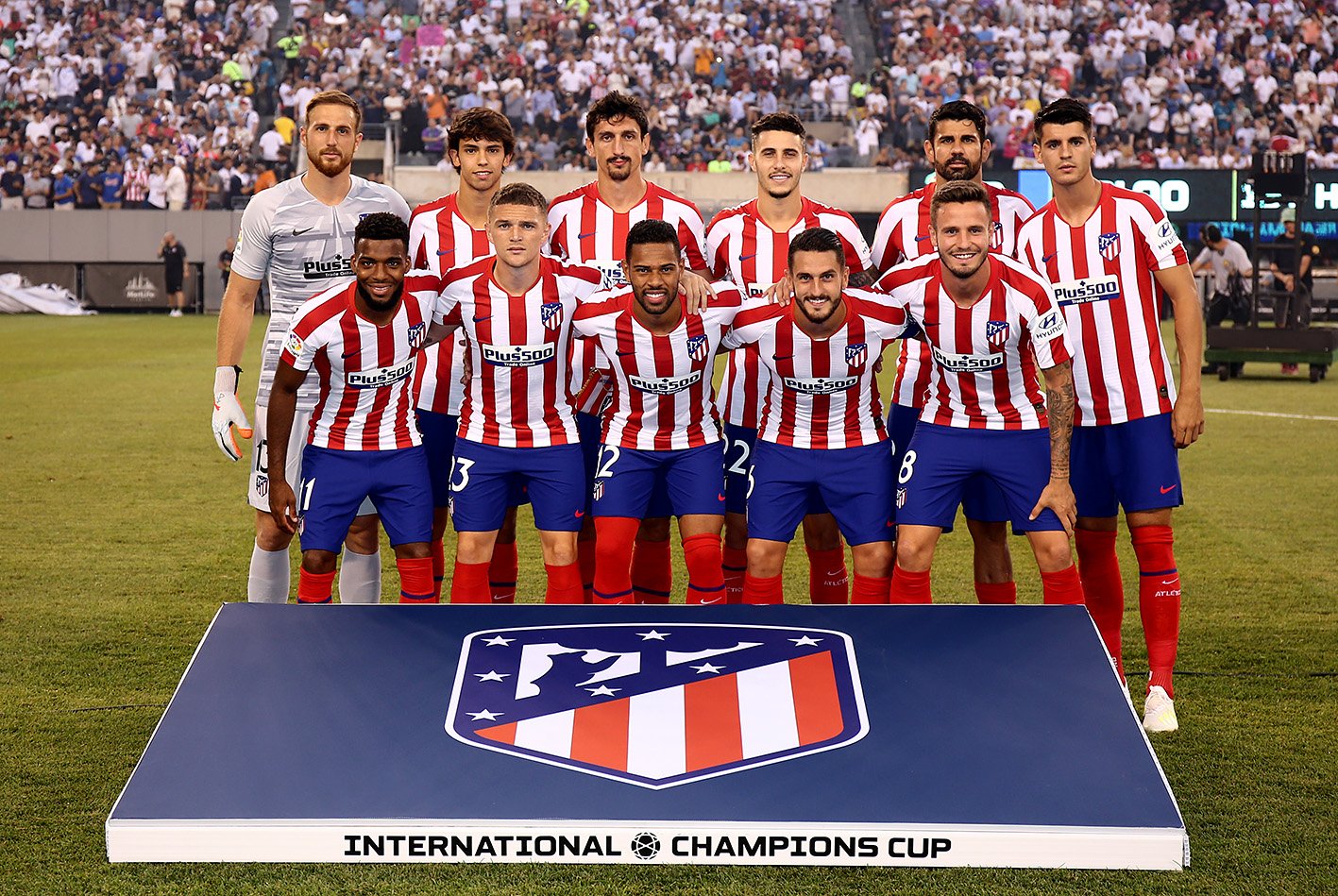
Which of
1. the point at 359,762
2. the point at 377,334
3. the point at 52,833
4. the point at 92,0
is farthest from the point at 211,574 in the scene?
the point at 92,0

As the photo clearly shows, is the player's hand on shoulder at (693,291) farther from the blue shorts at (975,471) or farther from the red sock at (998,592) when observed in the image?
the red sock at (998,592)

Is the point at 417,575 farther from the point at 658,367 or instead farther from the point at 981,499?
the point at 981,499

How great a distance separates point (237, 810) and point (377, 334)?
6.32 feet

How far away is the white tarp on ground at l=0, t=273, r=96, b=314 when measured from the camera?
25844mm

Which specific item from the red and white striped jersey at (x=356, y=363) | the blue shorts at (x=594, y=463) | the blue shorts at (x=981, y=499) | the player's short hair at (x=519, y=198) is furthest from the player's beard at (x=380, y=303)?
the blue shorts at (x=981, y=499)

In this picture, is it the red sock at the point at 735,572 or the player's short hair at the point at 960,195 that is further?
the red sock at the point at 735,572

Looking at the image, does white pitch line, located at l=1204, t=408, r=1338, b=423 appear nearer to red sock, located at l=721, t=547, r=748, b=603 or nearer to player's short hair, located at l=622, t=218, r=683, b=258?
red sock, located at l=721, t=547, r=748, b=603

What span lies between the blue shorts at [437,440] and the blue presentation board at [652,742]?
1.32 meters

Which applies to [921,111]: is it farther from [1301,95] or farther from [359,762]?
[359,762]

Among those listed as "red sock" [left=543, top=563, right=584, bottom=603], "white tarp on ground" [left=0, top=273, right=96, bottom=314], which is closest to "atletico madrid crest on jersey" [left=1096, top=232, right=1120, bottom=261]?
"red sock" [left=543, top=563, right=584, bottom=603]

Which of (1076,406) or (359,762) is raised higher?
(1076,406)

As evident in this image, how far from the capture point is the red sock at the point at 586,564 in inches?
226

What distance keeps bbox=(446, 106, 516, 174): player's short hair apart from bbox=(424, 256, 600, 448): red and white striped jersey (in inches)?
22.3

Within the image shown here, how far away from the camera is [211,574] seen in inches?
273
